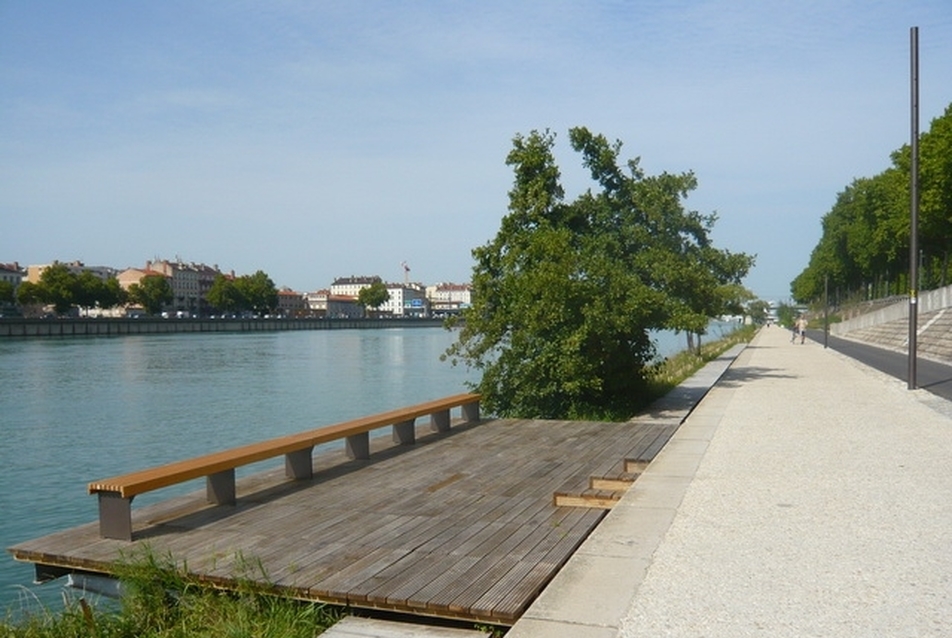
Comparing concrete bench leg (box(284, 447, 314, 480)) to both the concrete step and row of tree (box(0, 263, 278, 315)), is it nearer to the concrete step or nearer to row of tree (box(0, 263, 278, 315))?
the concrete step

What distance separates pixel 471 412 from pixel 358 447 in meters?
4.10

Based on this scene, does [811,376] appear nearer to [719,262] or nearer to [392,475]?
[719,262]

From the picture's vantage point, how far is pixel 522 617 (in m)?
5.09

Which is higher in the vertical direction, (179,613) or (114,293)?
(114,293)

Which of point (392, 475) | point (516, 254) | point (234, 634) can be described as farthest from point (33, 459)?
point (234, 634)

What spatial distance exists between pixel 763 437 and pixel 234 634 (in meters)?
9.24

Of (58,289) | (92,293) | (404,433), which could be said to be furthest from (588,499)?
(92,293)

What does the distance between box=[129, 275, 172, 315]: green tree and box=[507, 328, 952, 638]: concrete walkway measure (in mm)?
144071

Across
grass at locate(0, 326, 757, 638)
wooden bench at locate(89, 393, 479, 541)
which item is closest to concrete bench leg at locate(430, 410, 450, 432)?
wooden bench at locate(89, 393, 479, 541)

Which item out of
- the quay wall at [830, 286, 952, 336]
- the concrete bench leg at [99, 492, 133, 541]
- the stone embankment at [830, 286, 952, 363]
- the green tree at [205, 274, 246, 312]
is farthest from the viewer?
the green tree at [205, 274, 246, 312]

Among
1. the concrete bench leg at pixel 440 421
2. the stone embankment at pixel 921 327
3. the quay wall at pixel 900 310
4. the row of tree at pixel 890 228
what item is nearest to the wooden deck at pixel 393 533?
the concrete bench leg at pixel 440 421

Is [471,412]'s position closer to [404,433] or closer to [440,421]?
[440,421]

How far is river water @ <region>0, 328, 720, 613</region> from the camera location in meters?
13.5

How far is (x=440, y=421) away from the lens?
43.2 ft
